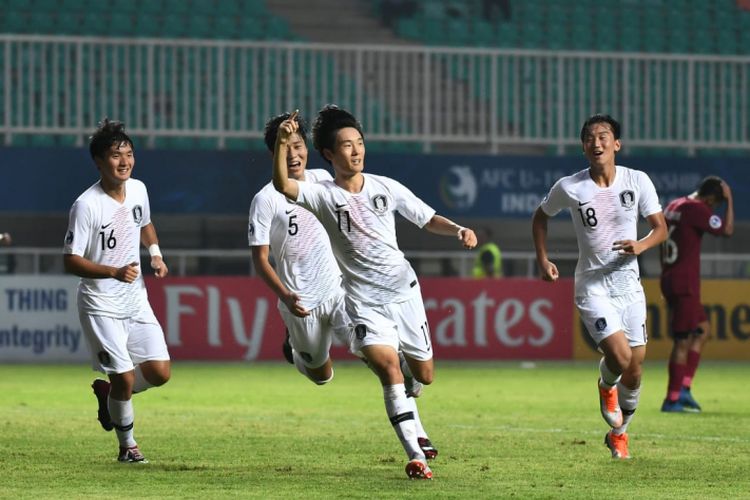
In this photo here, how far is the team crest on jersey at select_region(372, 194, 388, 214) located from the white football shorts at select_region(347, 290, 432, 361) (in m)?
0.54

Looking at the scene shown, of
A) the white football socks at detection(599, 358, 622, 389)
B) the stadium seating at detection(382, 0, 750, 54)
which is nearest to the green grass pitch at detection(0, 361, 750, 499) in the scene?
the white football socks at detection(599, 358, 622, 389)

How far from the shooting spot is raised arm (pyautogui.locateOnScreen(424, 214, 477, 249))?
343 inches

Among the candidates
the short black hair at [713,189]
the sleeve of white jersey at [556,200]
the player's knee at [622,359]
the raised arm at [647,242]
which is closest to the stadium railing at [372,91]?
the short black hair at [713,189]

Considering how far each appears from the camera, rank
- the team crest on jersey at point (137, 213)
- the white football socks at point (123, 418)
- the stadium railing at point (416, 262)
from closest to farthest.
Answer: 1. the white football socks at point (123, 418)
2. the team crest on jersey at point (137, 213)
3. the stadium railing at point (416, 262)

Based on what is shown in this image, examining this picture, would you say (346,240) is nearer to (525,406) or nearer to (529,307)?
(525,406)

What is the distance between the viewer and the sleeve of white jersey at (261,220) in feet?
33.5

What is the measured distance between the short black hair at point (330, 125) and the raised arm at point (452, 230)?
2.31 feet

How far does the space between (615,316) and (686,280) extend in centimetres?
447

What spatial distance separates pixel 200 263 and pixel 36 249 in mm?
2279

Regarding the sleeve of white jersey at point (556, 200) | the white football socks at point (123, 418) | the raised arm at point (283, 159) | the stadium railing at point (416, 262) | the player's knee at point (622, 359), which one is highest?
the raised arm at point (283, 159)

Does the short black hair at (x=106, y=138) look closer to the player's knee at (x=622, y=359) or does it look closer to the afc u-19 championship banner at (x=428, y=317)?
the player's knee at (x=622, y=359)

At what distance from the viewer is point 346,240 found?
8.83 meters

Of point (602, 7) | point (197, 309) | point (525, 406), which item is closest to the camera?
point (525, 406)

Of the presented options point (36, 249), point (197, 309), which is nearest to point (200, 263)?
point (197, 309)
